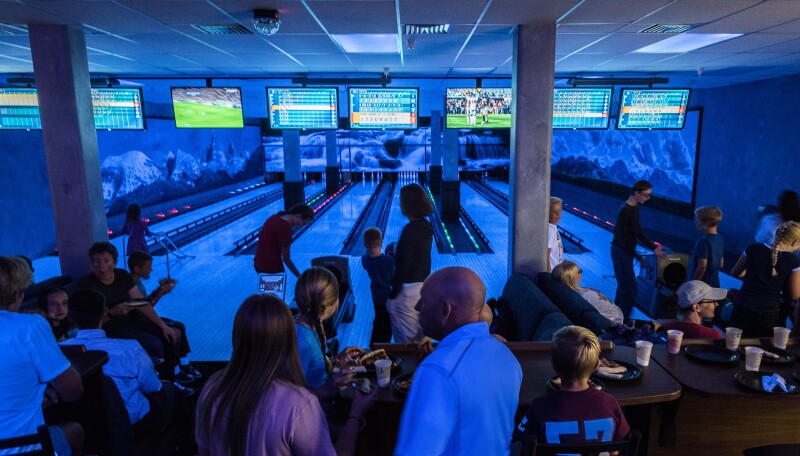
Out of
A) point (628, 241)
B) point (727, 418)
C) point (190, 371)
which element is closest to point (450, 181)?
point (628, 241)

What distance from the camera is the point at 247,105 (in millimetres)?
12695

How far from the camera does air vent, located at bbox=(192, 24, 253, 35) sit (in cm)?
360

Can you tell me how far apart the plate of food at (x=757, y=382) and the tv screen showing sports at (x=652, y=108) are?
4.51m

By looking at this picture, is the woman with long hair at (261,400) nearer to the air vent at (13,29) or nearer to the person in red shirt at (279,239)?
the person in red shirt at (279,239)

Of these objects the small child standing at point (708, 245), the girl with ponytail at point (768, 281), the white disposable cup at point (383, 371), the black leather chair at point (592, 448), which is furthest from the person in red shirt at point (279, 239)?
the small child standing at point (708, 245)

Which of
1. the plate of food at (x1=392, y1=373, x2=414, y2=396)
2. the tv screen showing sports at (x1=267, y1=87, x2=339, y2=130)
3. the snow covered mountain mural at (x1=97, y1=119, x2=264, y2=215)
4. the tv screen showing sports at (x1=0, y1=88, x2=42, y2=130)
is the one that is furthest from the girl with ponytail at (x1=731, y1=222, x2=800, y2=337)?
the snow covered mountain mural at (x1=97, y1=119, x2=264, y2=215)

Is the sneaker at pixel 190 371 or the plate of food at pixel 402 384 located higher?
the plate of food at pixel 402 384

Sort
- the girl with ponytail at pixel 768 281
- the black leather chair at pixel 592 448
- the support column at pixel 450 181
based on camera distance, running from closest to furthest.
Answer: the black leather chair at pixel 592 448, the girl with ponytail at pixel 768 281, the support column at pixel 450 181

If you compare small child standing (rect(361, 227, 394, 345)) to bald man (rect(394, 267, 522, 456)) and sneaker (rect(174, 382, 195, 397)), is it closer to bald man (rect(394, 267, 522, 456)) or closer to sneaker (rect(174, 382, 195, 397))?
sneaker (rect(174, 382, 195, 397))

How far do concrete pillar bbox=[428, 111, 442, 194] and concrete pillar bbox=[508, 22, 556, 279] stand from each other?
10.0m

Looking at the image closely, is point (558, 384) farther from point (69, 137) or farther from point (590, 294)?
point (69, 137)

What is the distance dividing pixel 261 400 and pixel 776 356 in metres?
2.15

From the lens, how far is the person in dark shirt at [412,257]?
119 inches

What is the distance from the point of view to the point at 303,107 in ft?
18.5
